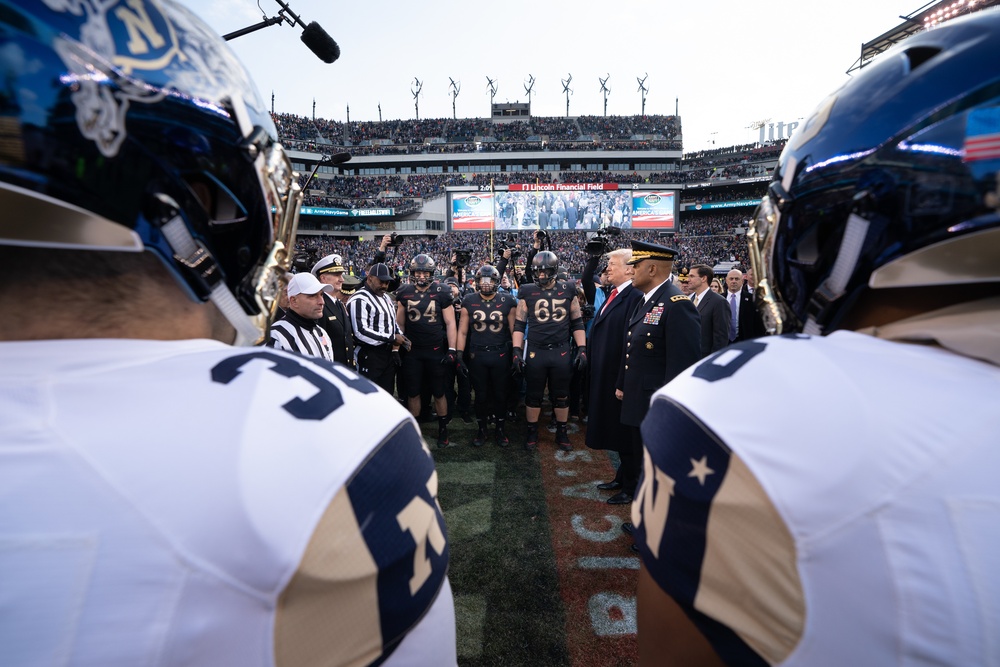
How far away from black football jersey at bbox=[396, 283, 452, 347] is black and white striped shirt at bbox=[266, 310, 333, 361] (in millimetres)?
2103

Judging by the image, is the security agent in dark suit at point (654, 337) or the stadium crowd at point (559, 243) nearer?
the security agent in dark suit at point (654, 337)

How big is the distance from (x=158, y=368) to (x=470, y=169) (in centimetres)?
5318

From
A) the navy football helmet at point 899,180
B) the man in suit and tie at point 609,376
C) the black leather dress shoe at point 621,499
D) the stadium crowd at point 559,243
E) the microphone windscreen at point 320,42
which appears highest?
the stadium crowd at point 559,243

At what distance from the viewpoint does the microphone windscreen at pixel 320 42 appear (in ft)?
20.3

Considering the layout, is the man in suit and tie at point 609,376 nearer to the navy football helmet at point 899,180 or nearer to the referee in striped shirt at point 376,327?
the referee in striped shirt at point 376,327

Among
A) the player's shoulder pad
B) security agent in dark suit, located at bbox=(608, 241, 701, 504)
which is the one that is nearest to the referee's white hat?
security agent in dark suit, located at bbox=(608, 241, 701, 504)

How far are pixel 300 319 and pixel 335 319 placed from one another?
1040 mm

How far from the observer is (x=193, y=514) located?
1.94 feet

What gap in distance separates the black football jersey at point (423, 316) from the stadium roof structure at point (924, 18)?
71.0 ft

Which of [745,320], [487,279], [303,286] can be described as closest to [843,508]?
[303,286]

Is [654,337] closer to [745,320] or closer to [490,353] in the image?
[490,353]

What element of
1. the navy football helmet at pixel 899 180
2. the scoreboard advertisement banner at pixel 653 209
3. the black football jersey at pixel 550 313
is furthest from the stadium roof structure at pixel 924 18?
the navy football helmet at pixel 899 180

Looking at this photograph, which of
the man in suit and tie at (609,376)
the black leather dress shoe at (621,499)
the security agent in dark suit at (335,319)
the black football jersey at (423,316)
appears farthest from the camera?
the black football jersey at (423,316)

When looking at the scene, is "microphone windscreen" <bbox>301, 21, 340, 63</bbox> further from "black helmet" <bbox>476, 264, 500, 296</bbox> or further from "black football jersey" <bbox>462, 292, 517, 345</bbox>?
"black football jersey" <bbox>462, 292, 517, 345</bbox>
